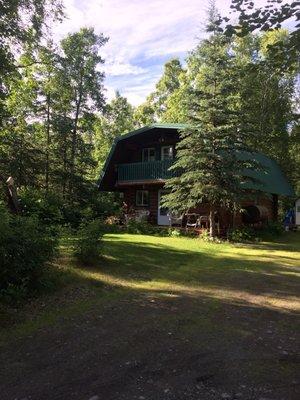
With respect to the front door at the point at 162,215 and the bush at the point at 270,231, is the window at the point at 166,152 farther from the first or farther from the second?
the bush at the point at 270,231

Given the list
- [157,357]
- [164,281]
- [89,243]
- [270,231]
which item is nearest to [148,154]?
[270,231]

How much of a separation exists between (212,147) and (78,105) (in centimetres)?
1810

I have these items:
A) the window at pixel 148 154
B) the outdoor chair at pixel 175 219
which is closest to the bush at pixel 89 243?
the outdoor chair at pixel 175 219

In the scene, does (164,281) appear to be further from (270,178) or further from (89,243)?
(270,178)

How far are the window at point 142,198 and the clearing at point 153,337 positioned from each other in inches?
636

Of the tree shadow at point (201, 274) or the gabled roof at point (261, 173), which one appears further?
the gabled roof at point (261, 173)

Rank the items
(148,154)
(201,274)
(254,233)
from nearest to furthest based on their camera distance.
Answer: (201,274) < (254,233) < (148,154)

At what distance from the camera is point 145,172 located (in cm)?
2578

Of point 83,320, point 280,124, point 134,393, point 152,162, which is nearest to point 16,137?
point 152,162

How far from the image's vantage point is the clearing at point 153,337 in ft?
15.7

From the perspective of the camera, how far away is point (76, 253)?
35.4ft

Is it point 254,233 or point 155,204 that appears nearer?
point 254,233

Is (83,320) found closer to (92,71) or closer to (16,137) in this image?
(16,137)

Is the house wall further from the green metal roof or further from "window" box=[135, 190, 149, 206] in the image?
the green metal roof
